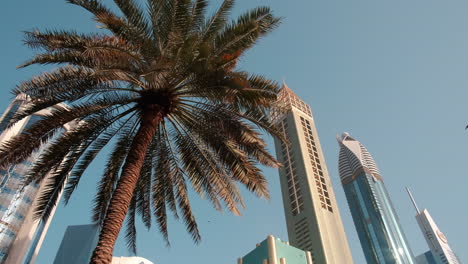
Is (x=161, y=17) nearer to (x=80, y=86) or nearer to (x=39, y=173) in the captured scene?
(x=80, y=86)

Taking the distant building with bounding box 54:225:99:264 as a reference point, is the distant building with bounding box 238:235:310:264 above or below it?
below

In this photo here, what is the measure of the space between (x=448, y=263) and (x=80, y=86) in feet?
753

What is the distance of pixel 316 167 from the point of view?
3474 inches

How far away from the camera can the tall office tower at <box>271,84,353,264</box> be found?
69562mm

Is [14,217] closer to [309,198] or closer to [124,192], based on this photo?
[309,198]

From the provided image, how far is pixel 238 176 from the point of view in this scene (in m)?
10.4

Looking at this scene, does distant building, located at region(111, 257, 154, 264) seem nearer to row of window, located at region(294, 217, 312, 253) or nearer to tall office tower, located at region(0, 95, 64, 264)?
tall office tower, located at region(0, 95, 64, 264)

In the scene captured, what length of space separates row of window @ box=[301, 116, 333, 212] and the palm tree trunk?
7559cm

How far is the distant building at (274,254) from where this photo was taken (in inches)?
1908

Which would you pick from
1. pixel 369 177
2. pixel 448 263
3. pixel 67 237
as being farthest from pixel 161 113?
pixel 448 263

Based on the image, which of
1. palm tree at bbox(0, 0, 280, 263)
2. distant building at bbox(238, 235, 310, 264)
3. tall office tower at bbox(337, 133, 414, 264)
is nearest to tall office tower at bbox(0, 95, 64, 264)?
distant building at bbox(238, 235, 310, 264)

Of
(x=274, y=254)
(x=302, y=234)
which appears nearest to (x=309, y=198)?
(x=302, y=234)

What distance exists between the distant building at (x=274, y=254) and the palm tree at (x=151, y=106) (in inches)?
1581

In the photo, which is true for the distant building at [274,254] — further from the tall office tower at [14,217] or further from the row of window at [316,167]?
the tall office tower at [14,217]
